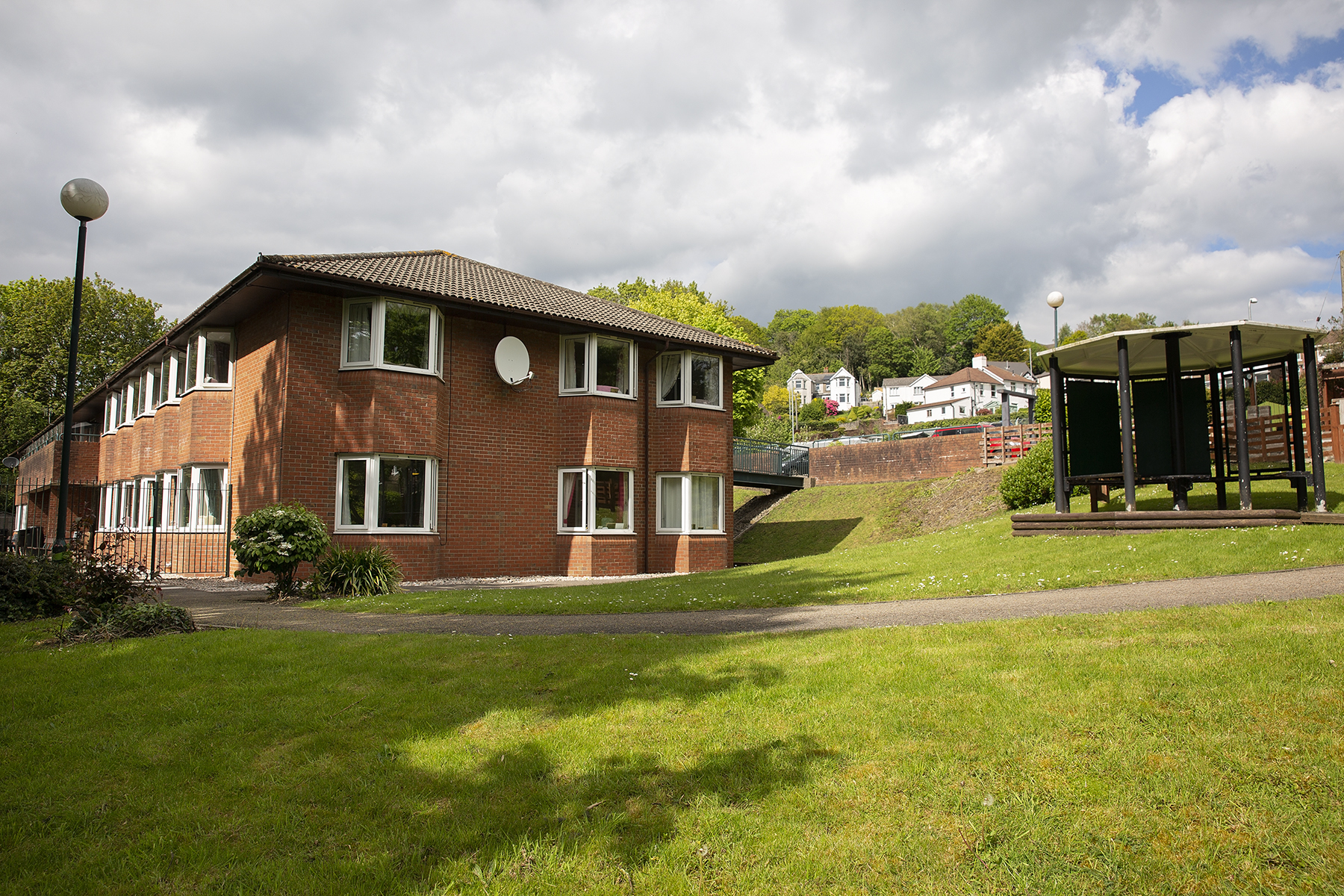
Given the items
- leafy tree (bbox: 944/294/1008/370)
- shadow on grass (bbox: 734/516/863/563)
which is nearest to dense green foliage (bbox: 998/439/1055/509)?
shadow on grass (bbox: 734/516/863/563)

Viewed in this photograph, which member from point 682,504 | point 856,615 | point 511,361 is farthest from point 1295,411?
point 511,361

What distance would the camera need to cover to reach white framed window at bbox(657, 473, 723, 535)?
68.1 feet

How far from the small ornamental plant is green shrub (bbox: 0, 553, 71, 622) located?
8.78ft

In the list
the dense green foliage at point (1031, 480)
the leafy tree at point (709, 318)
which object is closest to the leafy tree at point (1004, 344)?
the leafy tree at point (709, 318)

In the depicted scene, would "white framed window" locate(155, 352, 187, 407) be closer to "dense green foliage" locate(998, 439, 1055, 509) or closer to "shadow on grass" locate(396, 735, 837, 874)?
"shadow on grass" locate(396, 735, 837, 874)

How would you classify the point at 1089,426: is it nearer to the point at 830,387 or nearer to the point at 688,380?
the point at 688,380

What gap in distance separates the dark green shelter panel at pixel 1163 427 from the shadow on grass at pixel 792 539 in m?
14.5

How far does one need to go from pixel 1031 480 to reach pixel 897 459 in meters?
15.6

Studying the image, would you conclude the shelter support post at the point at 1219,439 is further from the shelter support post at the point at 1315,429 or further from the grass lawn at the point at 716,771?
the grass lawn at the point at 716,771

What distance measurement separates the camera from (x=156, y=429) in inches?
881

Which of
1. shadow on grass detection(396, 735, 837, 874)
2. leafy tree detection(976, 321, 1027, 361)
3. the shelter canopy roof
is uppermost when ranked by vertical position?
leafy tree detection(976, 321, 1027, 361)

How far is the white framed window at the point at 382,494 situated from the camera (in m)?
16.4

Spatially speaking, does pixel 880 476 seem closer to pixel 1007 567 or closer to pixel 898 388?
pixel 1007 567

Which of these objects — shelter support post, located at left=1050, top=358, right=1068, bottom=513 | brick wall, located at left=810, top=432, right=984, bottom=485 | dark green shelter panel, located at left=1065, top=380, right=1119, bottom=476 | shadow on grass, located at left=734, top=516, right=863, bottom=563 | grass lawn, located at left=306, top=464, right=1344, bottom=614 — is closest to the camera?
grass lawn, located at left=306, top=464, right=1344, bottom=614
